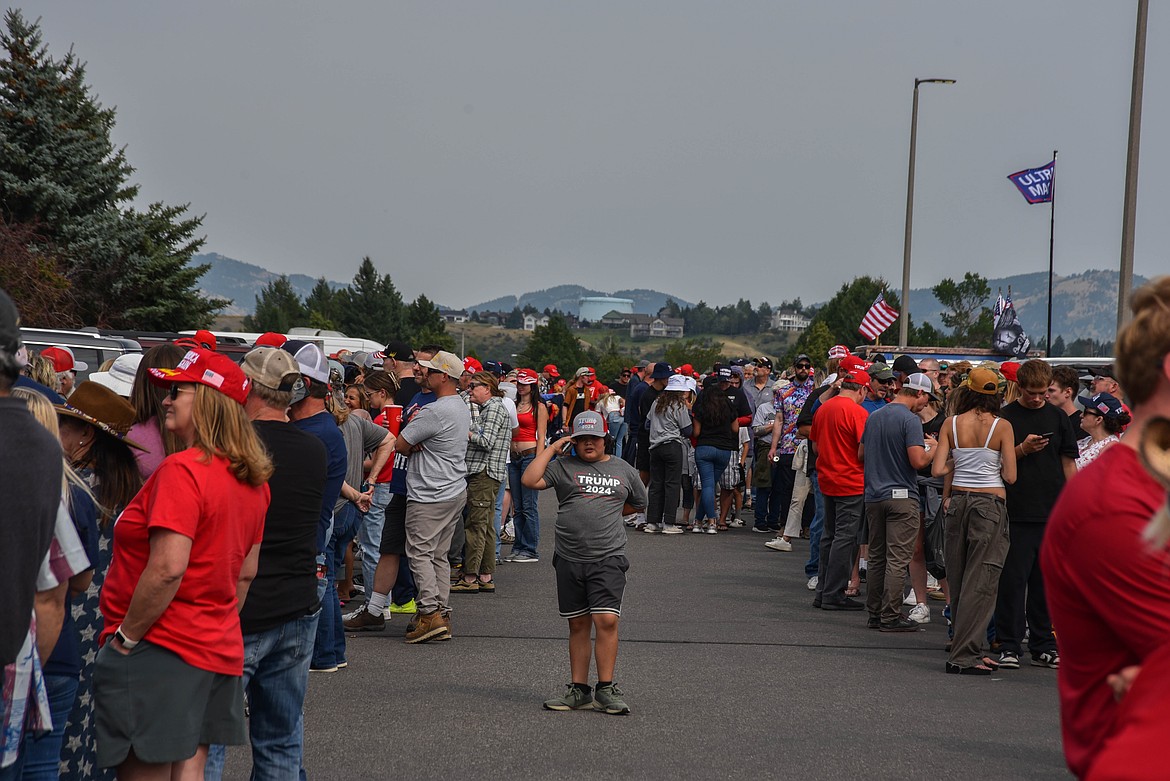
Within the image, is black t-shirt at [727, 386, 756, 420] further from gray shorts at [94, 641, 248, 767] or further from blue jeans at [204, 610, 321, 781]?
gray shorts at [94, 641, 248, 767]

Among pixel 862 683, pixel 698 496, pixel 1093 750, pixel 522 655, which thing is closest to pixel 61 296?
pixel 698 496

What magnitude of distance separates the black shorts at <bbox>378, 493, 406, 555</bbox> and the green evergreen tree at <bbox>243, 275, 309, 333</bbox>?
318 ft

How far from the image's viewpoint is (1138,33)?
47.9ft

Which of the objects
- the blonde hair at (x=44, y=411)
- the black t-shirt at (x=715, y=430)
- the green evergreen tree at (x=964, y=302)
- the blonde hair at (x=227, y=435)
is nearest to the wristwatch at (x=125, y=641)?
the blonde hair at (x=44, y=411)

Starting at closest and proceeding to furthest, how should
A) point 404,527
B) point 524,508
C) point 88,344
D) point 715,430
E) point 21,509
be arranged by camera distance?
point 21,509 < point 404,527 < point 88,344 < point 524,508 < point 715,430

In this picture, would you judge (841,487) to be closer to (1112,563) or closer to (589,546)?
(589,546)

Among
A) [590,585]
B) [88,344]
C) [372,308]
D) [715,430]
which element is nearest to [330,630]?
[590,585]

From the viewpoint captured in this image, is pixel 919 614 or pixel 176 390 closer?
pixel 176 390

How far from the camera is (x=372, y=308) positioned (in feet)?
375

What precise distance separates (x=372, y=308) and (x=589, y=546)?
359 ft

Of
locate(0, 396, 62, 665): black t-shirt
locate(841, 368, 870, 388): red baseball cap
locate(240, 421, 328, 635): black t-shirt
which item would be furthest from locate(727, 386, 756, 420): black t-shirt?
locate(0, 396, 62, 665): black t-shirt

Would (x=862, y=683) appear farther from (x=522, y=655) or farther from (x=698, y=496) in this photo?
(x=698, y=496)

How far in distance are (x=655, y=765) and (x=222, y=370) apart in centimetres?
326

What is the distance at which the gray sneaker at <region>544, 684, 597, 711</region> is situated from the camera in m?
7.18
